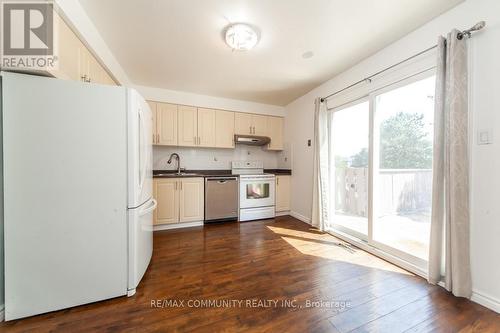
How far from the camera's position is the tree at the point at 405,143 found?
1947 millimetres

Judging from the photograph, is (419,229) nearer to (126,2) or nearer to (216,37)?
(216,37)

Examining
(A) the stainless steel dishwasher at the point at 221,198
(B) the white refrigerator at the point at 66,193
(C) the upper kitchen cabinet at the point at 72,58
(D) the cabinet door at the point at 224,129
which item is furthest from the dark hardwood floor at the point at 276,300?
(D) the cabinet door at the point at 224,129

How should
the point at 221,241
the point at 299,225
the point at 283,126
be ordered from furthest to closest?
the point at 283,126
the point at 299,225
the point at 221,241

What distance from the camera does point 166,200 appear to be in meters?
3.16

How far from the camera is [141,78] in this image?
10.1ft

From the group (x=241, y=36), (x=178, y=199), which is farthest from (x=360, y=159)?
(x=178, y=199)

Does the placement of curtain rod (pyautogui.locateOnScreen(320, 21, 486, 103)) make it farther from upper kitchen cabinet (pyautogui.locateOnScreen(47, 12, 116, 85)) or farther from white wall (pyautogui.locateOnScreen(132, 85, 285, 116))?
upper kitchen cabinet (pyautogui.locateOnScreen(47, 12, 116, 85))

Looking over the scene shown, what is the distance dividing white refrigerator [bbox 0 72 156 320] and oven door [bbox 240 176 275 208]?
87.7 inches

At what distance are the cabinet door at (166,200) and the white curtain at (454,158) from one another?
11.0 ft

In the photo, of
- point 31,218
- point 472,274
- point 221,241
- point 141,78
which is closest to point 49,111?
point 31,218

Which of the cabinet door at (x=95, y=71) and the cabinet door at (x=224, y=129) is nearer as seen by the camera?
the cabinet door at (x=95, y=71)

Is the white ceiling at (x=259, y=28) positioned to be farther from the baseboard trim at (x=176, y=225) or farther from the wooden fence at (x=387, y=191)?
the baseboard trim at (x=176, y=225)

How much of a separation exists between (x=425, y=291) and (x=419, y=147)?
1355 millimetres

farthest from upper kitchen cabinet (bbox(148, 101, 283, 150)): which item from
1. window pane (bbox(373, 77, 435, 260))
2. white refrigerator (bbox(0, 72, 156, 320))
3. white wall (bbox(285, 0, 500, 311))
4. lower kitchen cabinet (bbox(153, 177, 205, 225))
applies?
white wall (bbox(285, 0, 500, 311))
